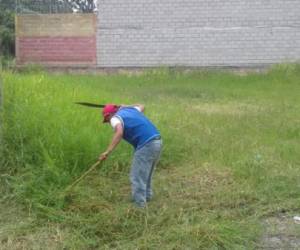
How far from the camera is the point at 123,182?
16.4 feet

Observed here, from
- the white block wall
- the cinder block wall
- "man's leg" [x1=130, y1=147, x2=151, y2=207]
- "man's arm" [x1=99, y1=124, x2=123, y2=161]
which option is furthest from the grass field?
the cinder block wall

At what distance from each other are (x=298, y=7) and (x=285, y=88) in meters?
3.81

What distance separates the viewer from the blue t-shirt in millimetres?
4285

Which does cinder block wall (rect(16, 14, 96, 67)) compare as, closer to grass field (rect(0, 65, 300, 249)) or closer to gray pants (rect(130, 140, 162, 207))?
grass field (rect(0, 65, 300, 249))

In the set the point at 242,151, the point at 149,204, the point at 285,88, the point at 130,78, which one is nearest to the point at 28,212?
the point at 149,204

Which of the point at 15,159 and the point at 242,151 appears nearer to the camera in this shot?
the point at 15,159

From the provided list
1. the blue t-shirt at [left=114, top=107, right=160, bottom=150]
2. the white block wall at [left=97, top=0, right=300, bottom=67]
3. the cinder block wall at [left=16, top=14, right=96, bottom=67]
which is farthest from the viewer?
the cinder block wall at [left=16, top=14, right=96, bottom=67]

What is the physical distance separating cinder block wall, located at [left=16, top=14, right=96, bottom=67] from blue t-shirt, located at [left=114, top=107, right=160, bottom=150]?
12.1 m

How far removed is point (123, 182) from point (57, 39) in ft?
39.2

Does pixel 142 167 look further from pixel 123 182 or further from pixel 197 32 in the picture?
pixel 197 32

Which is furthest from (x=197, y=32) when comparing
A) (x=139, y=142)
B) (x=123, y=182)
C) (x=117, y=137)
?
(x=117, y=137)

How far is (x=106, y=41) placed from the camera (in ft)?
53.1

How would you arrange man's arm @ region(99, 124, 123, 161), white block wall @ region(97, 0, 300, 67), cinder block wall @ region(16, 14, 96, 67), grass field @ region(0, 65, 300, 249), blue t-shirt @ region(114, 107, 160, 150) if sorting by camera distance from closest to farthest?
grass field @ region(0, 65, 300, 249)
man's arm @ region(99, 124, 123, 161)
blue t-shirt @ region(114, 107, 160, 150)
white block wall @ region(97, 0, 300, 67)
cinder block wall @ region(16, 14, 96, 67)

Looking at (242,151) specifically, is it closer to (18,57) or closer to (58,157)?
(58,157)
